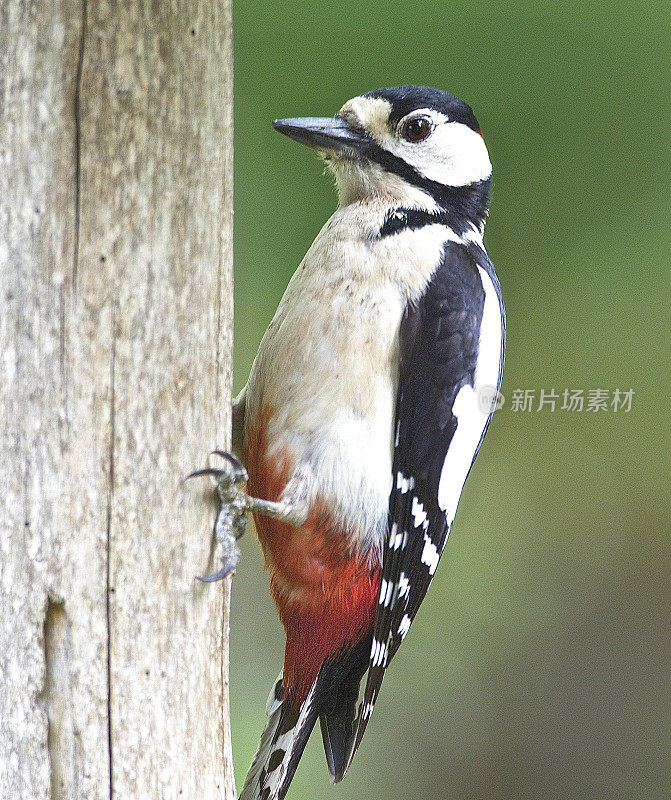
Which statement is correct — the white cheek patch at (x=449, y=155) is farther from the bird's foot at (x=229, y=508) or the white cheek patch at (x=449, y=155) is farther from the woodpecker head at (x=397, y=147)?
the bird's foot at (x=229, y=508)

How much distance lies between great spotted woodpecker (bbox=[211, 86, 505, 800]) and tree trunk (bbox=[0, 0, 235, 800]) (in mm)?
356

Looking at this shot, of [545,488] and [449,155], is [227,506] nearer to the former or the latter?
[449,155]

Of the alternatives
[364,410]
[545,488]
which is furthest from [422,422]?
[545,488]

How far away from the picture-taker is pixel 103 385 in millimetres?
1208

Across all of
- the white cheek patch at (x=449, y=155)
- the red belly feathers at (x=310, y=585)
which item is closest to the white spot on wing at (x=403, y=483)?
the red belly feathers at (x=310, y=585)

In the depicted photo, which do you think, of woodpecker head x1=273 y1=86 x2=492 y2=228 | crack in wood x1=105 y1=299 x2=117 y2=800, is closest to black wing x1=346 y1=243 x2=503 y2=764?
woodpecker head x1=273 y1=86 x2=492 y2=228

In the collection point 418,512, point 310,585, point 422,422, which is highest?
point 422,422

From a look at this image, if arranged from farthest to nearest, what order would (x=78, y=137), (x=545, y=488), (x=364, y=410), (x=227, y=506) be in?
(x=545, y=488), (x=364, y=410), (x=227, y=506), (x=78, y=137)

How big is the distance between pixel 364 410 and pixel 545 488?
5.80 feet

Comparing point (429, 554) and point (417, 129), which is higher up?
point (417, 129)

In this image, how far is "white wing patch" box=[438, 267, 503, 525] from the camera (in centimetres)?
170

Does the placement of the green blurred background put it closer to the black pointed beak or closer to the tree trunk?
the black pointed beak

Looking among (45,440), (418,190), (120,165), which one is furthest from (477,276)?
(45,440)

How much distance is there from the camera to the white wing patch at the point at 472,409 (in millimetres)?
1696
